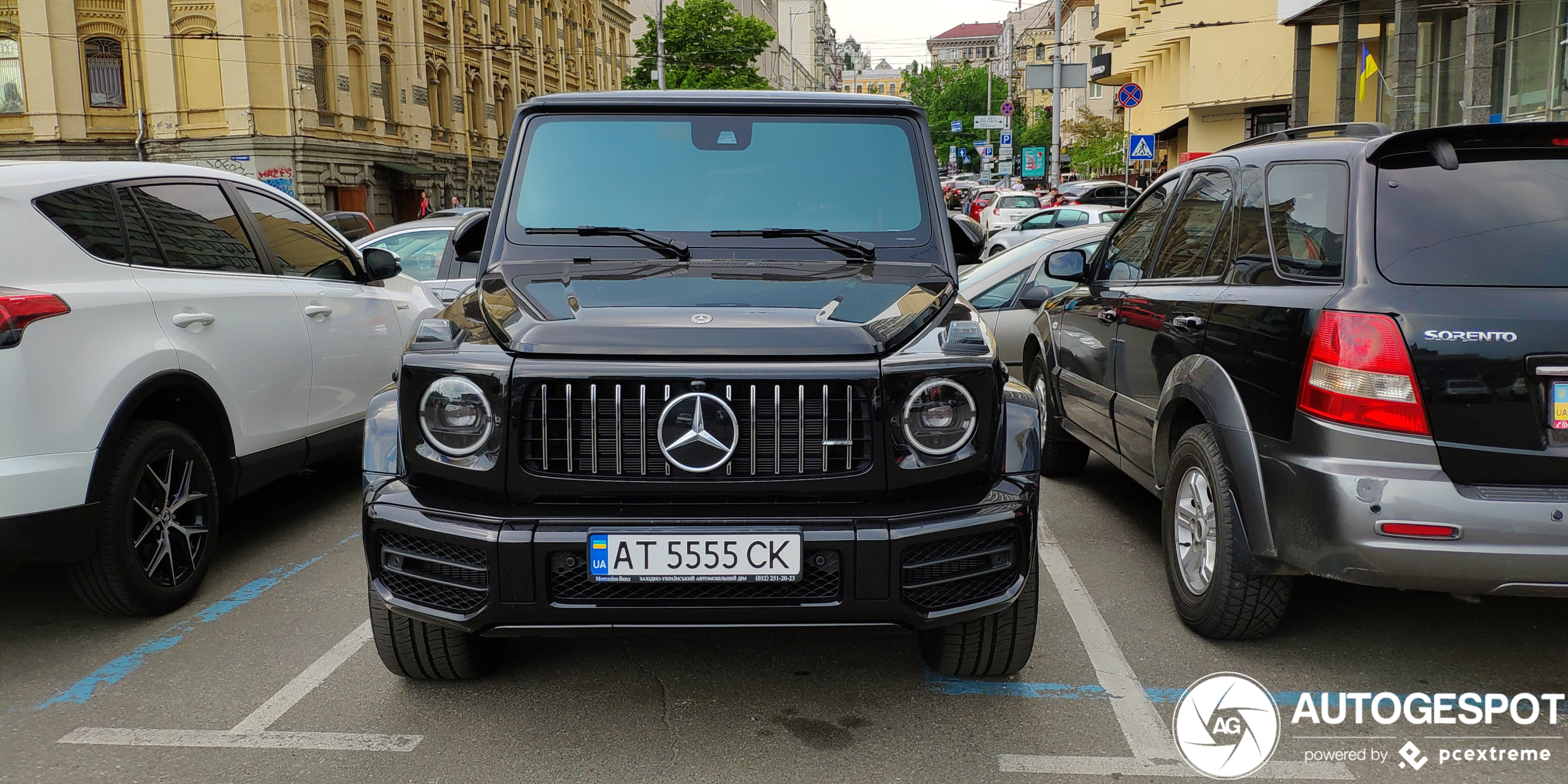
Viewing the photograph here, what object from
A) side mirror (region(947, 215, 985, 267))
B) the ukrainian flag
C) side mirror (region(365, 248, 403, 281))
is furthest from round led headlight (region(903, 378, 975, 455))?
the ukrainian flag

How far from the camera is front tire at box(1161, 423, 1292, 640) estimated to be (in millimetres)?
4008

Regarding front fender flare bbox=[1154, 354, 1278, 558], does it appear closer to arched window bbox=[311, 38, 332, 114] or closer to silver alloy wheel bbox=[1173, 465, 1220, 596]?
silver alloy wheel bbox=[1173, 465, 1220, 596]

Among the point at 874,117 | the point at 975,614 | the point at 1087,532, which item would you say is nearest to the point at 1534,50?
the point at 1087,532

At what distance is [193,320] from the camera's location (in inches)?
189

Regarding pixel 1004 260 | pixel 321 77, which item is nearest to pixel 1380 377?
pixel 1004 260

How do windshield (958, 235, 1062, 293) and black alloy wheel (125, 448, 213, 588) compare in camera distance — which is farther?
windshield (958, 235, 1062, 293)

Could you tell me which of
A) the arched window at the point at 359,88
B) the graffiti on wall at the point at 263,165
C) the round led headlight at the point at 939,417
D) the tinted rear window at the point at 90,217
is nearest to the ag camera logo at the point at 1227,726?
the round led headlight at the point at 939,417

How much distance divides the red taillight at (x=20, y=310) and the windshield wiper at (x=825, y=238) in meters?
2.22

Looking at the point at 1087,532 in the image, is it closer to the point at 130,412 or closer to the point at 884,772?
the point at 884,772

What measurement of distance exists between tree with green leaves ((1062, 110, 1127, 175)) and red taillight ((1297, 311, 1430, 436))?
43.3 metres

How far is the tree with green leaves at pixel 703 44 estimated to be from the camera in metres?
63.1

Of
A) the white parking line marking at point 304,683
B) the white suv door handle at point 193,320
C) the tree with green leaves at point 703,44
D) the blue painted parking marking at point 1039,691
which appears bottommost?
the blue painted parking marking at point 1039,691

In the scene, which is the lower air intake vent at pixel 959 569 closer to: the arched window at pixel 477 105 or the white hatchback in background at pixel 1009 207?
the white hatchback in background at pixel 1009 207

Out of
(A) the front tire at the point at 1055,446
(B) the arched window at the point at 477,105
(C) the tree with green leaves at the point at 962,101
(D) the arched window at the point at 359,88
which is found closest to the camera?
(A) the front tire at the point at 1055,446
